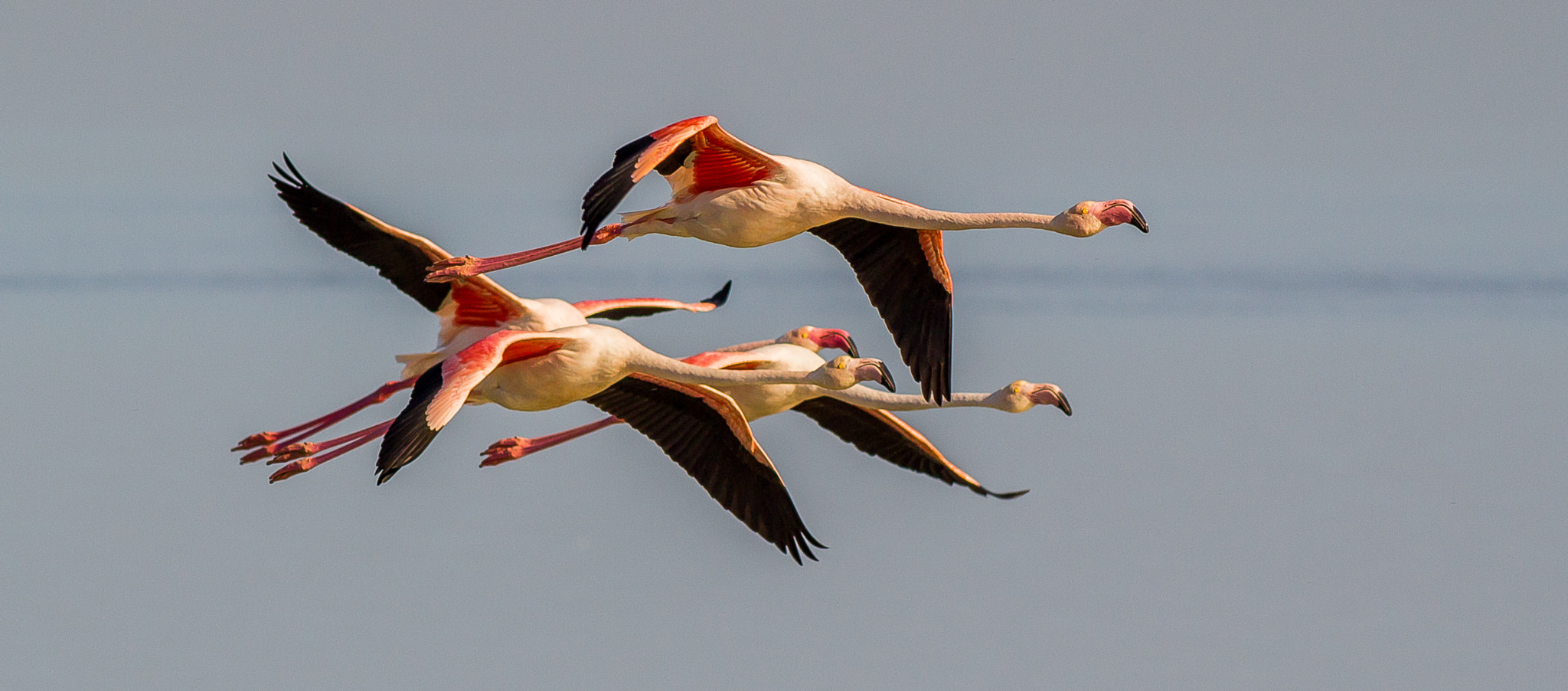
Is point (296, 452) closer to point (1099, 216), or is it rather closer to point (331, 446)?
point (331, 446)

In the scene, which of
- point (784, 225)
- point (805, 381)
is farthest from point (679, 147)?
point (805, 381)

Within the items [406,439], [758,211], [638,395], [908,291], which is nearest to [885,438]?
[908,291]

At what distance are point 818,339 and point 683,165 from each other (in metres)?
4.07

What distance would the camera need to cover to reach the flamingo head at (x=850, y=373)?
20828 mm

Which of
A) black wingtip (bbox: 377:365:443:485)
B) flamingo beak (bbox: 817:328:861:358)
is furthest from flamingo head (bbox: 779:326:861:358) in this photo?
black wingtip (bbox: 377:365:443:485)

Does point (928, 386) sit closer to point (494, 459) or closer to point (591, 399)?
point (591, 399)

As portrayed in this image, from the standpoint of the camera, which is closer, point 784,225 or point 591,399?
point 784,225

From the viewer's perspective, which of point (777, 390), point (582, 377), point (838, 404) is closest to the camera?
point (582, 377)

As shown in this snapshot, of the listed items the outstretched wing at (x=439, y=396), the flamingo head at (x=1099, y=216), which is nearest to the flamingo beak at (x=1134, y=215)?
the flamingo head at (x=1099, y=216)

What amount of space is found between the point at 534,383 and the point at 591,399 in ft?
7.41

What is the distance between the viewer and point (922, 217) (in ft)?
71.9

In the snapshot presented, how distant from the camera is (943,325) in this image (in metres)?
23.5

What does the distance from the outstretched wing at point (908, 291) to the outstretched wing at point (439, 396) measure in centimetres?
438

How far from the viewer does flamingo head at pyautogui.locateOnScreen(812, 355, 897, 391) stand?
20828 mm
